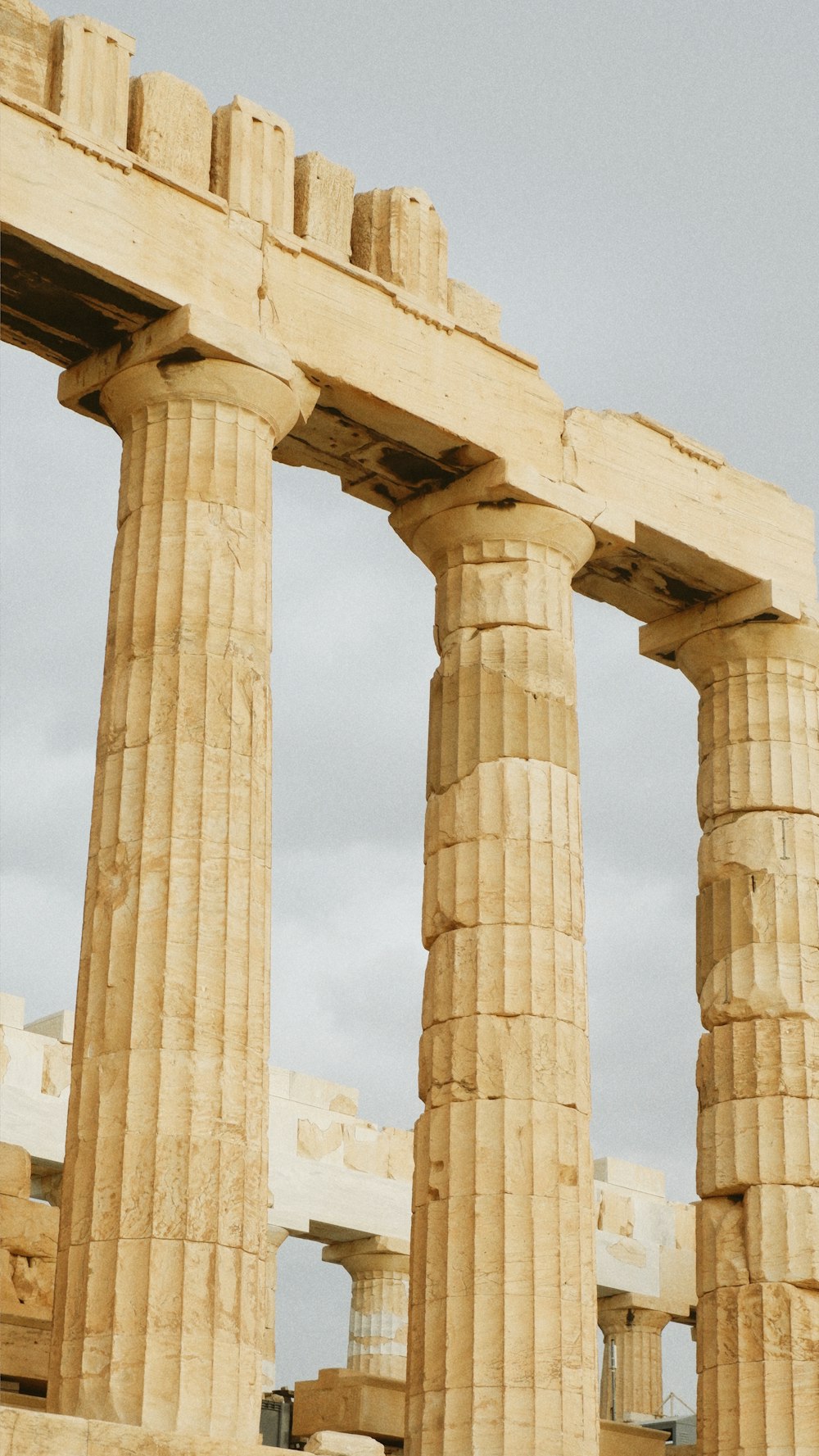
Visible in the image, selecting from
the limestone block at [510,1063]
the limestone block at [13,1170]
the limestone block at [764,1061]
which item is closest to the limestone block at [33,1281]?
the limestone block at [13,1170]

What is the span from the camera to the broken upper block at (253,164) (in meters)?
23.3

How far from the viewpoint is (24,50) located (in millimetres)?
22078

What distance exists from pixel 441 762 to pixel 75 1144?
648cm

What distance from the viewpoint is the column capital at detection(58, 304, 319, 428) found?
22.1 m

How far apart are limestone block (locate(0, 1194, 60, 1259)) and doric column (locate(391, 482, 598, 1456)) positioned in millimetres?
5088

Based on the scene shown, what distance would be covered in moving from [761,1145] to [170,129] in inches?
474

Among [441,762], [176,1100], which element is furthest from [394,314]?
[176,1100]

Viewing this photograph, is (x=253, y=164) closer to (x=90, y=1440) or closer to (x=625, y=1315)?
(x=90, y=1440)

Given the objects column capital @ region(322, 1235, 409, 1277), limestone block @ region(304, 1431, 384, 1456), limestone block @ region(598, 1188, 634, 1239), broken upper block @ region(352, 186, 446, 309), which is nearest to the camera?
limestone block @ region(304, 1431, 384, 1456)

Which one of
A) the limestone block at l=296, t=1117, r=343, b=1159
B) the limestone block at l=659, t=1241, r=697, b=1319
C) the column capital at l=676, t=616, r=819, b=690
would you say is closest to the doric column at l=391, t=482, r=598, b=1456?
the column capital at l=676, t=616, r=819, b=690

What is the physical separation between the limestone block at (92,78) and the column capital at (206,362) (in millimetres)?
1781

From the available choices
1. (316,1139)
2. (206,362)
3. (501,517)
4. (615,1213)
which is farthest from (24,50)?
(615,1213)

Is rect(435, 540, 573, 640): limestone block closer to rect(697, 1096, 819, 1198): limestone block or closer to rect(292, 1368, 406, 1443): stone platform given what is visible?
rect(697, 1096, 819, 1198): limestone block

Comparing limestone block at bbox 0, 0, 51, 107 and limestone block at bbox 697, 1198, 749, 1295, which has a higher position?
limestone block at bbox 0, 0, 51, 107
